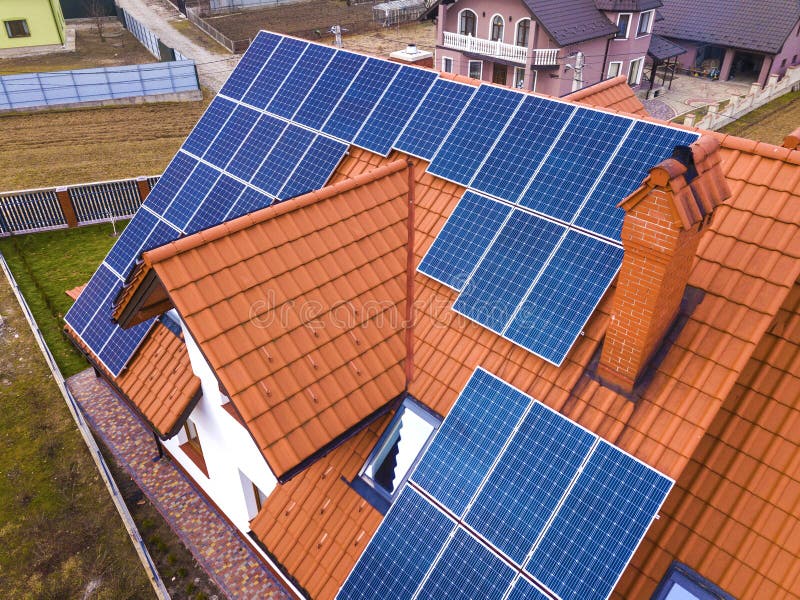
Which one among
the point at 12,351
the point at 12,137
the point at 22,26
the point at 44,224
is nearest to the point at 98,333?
the point at 12,351

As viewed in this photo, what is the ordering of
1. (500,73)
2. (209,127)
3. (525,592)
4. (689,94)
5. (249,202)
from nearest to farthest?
(525,592) → (249,202) → (209,127) → (500,73) → (689,94)

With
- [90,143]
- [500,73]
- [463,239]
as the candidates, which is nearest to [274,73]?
[463,239]

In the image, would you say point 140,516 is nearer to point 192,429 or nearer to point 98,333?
point 192,429

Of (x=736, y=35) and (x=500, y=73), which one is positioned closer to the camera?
(x=500, y=73)

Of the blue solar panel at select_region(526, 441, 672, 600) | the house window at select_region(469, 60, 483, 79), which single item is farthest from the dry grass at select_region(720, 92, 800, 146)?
the blue solar panel at select_region(526, 441, 672, 600)

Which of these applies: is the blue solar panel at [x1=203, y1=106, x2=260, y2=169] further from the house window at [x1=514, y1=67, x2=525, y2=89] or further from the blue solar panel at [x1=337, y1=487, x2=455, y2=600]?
the house window at [x1=514, y1=67, x2=525, y2=89]

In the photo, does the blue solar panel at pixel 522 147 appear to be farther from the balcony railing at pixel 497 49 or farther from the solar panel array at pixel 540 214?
the balcony railing at pixel 497 49

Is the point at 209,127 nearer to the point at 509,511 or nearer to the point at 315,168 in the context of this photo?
the point at 315,168
